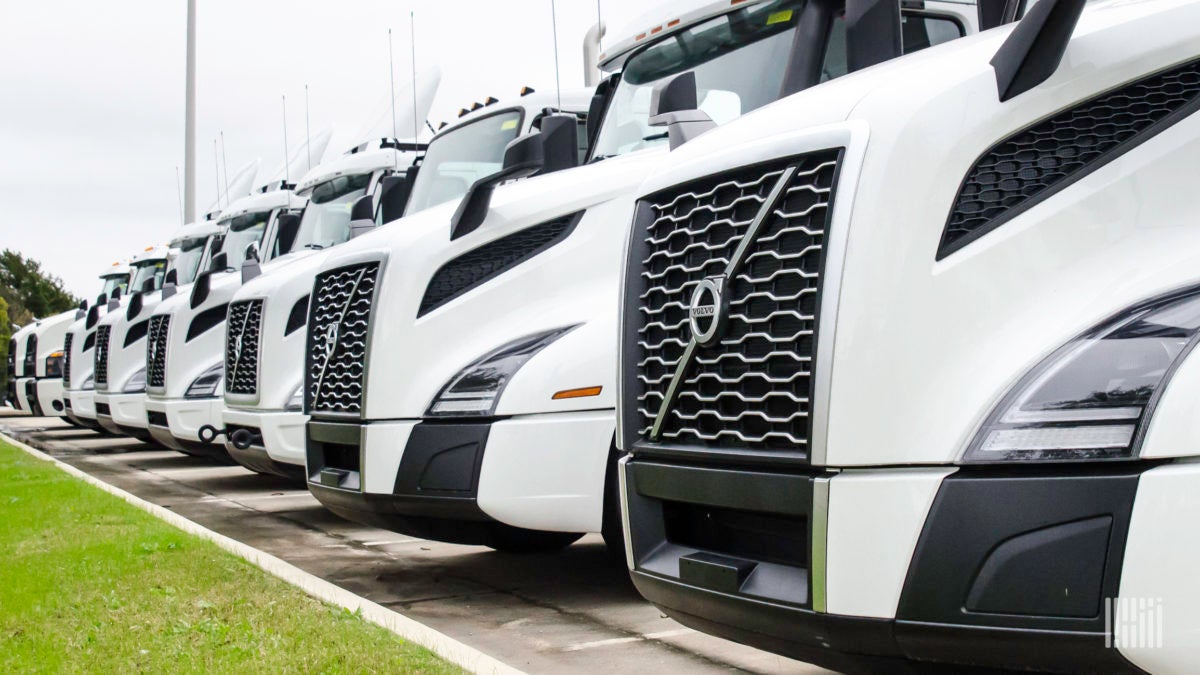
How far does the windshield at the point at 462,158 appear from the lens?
27.8 feet

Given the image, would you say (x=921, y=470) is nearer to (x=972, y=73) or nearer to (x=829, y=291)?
(x=829, y=291)

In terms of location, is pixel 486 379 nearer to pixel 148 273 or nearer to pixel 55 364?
pixel 148 273

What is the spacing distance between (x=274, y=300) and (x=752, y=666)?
5.80 metres

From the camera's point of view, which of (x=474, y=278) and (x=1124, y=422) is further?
(x=474, y=278)

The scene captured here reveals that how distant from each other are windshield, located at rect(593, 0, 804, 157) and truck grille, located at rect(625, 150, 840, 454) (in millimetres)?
1860

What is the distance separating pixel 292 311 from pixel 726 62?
183 inches

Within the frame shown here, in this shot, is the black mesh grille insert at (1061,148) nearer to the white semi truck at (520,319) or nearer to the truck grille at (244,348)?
the white semi truck at (520,319)

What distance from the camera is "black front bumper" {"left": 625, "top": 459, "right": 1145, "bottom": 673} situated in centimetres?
265

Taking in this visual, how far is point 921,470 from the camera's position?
2.92 meters

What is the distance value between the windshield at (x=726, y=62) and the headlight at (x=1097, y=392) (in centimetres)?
295

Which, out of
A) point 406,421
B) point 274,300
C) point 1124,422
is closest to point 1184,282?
point 1124,422

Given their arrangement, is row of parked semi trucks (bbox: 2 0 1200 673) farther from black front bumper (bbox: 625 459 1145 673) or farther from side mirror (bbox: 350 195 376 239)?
side mirror (bbox: 350 195 376 239)

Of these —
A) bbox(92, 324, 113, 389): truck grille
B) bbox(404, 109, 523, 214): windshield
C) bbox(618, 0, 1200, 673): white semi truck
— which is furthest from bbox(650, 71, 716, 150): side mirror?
bbox(92, 324, 113, 389): truck grille

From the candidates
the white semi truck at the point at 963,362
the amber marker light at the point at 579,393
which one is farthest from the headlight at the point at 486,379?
the white semi truck at the point at 963,362
